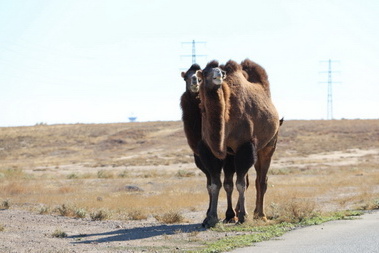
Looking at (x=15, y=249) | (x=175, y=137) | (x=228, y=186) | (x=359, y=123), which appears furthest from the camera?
(x=359, y=123)

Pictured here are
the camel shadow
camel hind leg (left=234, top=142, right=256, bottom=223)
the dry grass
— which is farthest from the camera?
the dry grass

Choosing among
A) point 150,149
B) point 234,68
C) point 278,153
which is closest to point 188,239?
point 234,68

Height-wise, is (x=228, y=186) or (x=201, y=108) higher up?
(x=201, y=108)

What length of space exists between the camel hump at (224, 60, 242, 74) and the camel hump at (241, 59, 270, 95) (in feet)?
4.00

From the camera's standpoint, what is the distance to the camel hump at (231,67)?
15.3 metres

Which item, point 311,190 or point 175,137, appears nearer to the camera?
point 311,190

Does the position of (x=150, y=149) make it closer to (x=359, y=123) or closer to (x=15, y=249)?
(x=359, y=123)

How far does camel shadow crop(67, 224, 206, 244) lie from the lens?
41.3 feet

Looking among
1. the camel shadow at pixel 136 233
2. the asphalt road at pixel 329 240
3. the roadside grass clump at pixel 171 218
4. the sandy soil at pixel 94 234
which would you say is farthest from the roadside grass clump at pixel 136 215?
the asphalt road at pixel 329 240

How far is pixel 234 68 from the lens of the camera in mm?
15500

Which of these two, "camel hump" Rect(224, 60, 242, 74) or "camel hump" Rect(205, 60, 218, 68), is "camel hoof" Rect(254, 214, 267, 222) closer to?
"camel hump" Rect(224, 60, 242, 74)

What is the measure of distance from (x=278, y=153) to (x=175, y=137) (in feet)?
54.6

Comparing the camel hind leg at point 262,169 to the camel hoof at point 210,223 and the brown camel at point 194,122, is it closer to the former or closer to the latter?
the brown camel at point 194,122

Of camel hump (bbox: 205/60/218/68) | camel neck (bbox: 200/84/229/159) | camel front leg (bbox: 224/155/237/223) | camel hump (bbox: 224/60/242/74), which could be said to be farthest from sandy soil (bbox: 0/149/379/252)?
camel hump (bbox: 224/60/242/74)
